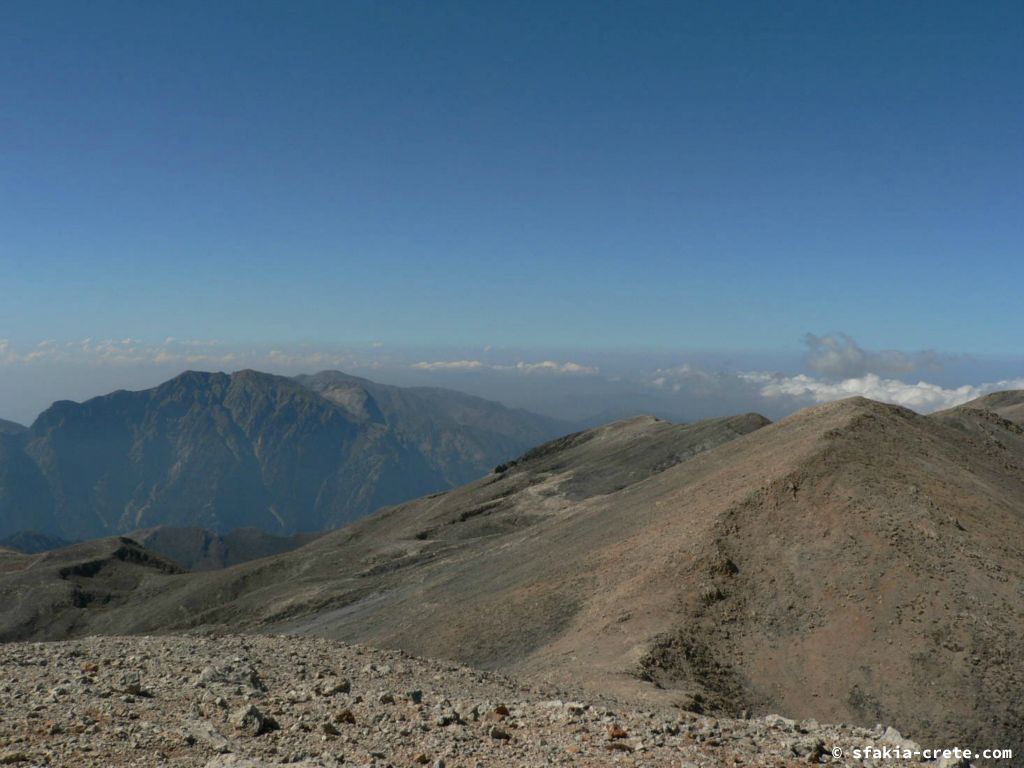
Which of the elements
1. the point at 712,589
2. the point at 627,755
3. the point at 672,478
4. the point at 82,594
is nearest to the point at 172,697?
the point at 627,755

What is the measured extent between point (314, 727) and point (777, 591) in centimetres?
2546

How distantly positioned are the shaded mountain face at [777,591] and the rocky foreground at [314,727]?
889 cm

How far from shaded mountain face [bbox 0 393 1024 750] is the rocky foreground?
8.89 m

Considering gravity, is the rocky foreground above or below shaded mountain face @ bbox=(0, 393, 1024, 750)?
above

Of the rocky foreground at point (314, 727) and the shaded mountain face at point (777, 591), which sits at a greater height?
the rocky foreground at point (314, 727)

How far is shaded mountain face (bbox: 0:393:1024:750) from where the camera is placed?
26.3 meters

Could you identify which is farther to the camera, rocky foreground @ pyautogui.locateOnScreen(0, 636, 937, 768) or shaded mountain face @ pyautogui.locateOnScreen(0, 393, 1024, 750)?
shaded mountain face @ pyautogui.locateOnScreen(0, 393, 1024, 750)

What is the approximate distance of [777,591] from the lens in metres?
32.3

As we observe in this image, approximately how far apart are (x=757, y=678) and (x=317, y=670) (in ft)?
59.2

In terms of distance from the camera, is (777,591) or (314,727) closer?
(314,727)

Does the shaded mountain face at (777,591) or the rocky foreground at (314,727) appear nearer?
the rocky foreground at (314,727)

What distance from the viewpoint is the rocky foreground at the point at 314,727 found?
11188 mm

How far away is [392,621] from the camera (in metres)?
46.8

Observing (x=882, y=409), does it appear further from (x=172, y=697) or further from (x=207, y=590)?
(x=207, y=590)
